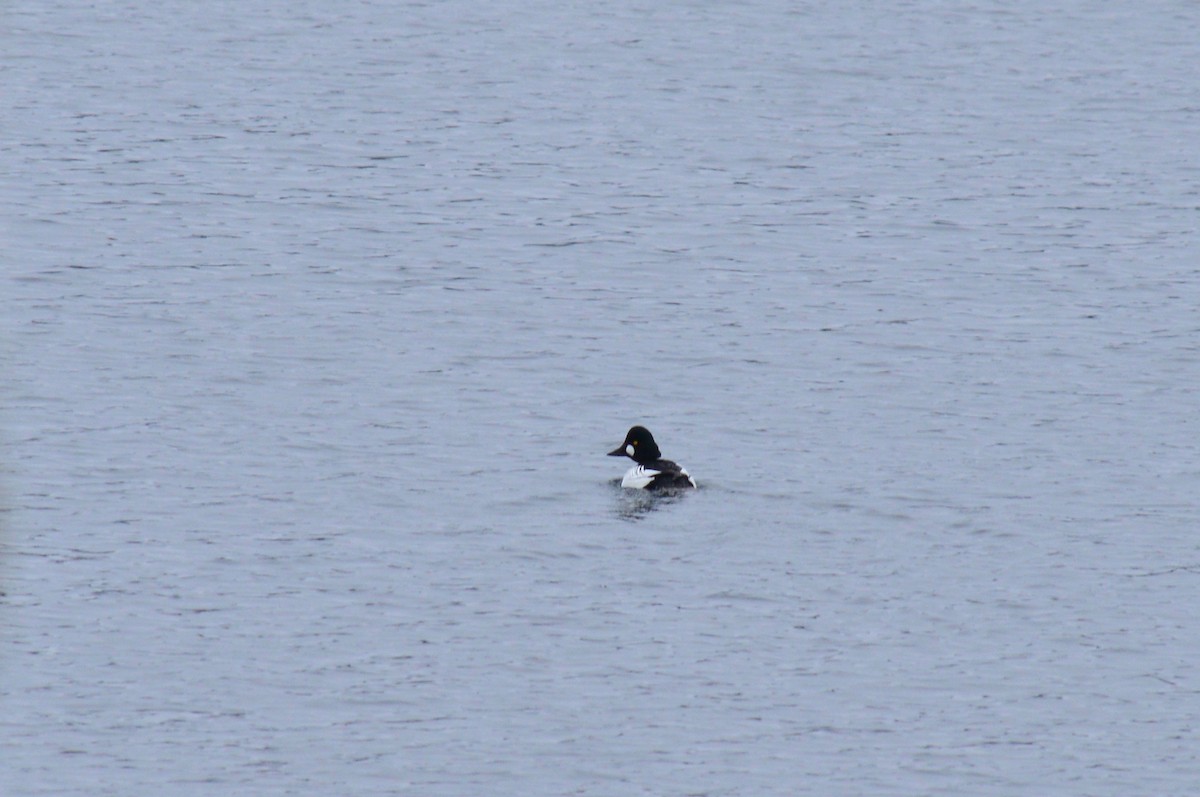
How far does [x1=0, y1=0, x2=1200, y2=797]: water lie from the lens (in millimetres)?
15930

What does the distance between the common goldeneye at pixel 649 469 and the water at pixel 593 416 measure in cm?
33

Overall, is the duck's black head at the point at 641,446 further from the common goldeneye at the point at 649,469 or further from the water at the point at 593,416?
the water at the point at 593,416

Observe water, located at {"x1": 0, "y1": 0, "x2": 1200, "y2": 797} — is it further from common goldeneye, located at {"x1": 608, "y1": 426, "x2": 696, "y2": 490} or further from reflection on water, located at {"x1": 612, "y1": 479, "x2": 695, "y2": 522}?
common goldeneye, located at {"x1": 608, "y1": 426, "x2": 696, "y2": 490}

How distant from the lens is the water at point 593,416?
52.3 feet

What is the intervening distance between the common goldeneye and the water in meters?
0.33

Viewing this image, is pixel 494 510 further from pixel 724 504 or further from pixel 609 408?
pixel 609 408

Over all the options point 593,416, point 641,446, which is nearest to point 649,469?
point 641,446

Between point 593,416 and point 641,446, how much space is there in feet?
8.94

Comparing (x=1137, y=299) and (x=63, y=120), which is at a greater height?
(x=63, y=120)

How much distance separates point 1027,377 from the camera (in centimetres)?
2723

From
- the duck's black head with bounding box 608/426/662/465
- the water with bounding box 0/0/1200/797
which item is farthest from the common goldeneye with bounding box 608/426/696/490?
the water with bounding box 0/0/1200/797

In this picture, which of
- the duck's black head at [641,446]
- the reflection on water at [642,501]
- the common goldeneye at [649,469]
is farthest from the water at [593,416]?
the duck's black head at [641,446]

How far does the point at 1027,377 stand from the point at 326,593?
12.0 metres

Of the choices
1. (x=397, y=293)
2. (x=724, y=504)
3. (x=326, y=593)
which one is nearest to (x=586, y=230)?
(x=397, y=293)
